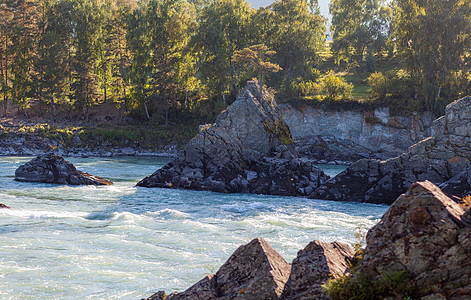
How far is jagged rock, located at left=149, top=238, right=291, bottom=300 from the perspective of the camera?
744cm

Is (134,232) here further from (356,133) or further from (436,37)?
(436,37)

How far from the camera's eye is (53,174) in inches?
1235

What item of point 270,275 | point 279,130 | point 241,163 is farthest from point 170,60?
point 270,275

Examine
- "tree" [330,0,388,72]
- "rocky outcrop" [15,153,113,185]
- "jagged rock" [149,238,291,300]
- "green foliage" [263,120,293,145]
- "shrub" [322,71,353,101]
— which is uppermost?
"tree" [330,0,388,72]

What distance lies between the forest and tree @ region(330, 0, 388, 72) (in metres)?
4.97

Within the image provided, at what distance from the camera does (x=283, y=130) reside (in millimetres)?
36719

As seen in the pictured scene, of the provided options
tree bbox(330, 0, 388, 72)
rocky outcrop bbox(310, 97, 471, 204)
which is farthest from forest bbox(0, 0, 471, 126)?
rocky outcrop bbox(310, 97, 471, 204)

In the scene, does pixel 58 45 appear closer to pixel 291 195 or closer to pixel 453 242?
pixel 291 195

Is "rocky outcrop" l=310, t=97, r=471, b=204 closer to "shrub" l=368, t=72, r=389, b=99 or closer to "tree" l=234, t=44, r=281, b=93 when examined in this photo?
"tree" l=234, t=44, r=281, b=93

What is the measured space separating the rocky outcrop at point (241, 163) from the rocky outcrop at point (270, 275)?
68.8 ft

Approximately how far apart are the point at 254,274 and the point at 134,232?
35.0ft

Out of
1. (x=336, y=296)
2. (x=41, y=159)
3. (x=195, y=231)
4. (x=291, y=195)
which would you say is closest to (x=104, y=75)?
(x=41, y=159)

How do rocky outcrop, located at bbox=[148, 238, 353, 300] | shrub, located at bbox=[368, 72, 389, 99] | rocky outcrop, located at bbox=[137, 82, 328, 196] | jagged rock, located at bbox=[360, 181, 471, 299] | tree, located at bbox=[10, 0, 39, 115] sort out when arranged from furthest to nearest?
tree, located at bbox=[10, 0, 39, 115] < shrub, located at bbox=[368, 72, 389, 99] < rocky outcrop, located at bbox=[137, 82, 328, 196] < rocky outcrop, located at bbox=[148, 238, 353, 300] < jagged rock, located at bbox=[360, 181, 471, 299]

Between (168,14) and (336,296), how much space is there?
65.0m
